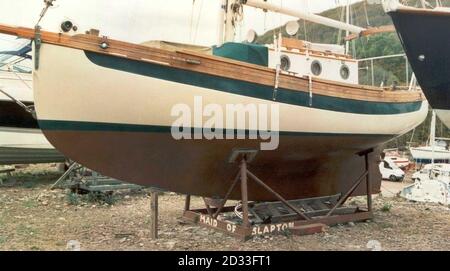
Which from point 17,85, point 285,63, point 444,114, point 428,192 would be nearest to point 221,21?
point 285,63

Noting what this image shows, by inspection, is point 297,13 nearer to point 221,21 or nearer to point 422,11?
point 221,21

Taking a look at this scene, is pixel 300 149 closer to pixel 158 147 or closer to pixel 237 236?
pixel 237 236

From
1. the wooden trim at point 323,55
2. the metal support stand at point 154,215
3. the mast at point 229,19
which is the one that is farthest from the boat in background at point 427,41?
the metal support stand at point 154,215

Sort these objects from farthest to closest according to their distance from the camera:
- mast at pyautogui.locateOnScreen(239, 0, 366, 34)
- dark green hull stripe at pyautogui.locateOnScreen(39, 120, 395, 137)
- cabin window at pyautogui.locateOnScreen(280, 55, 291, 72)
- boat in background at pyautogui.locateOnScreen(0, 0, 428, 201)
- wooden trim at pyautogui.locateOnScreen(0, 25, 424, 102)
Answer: mast at pyautogui.locateOnScreen(239, 0, 366, 34)
cabin window at pyautogui.locateOnScreen(280, 55, 291, 72)
dark green hull stripe at pyautogui.locateOnScreen(39, 120, 395, 137)
boat in background at pyautogui.locateOnScreen(0, 0, 428, 201)
wooden trim at pyautogui.locateOnScreen(0, 25, 424, 102)

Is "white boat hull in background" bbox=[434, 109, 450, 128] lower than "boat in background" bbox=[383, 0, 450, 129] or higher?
lower

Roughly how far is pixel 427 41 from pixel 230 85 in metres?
3.56

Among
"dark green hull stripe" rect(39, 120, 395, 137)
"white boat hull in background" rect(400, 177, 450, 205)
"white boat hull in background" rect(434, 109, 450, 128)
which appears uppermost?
"white boat hull in background" rect(434, 109, 450, 128)

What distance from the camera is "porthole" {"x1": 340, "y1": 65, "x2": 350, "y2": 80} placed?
350 inches

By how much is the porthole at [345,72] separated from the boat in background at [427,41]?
127 cm

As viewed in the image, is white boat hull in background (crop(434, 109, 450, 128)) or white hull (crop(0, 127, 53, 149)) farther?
white hull (crop(0, 127, 53, 149))

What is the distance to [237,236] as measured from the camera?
6.76 metres

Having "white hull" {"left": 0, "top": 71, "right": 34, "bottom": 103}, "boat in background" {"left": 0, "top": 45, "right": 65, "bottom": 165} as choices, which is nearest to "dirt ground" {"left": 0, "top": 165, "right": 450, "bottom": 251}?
"boat in background" {"left": 0, "top": 45, "right": 65, "bottom": 165}

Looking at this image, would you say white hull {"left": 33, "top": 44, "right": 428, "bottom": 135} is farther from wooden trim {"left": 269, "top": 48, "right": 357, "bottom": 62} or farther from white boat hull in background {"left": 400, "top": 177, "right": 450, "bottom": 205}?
white boat hull in background {"left": 400, "top": 177, "right": 450, "bottom": 205}

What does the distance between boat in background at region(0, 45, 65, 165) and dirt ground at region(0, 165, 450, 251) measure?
2706mm
